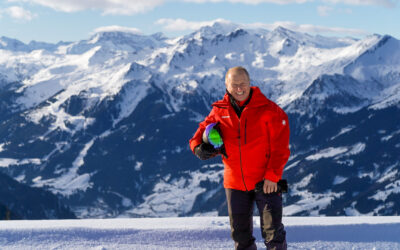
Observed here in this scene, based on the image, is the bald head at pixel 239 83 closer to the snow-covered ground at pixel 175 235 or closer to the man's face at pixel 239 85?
the man's face at pixel 239 85

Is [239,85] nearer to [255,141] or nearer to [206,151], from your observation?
[255,141]

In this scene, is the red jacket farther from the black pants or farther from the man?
the black pants

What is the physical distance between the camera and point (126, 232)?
9.26 m

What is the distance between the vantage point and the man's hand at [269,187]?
7.20 metres

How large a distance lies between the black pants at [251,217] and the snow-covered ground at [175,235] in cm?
143

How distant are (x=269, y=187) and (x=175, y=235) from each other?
2.83 metres

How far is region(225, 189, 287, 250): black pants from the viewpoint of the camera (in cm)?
741

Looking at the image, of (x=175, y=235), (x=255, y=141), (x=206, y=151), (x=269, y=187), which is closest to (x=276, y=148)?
(x=255, y=141)

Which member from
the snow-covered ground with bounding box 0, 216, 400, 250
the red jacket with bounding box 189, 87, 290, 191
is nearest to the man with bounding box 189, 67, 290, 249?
the red jacket with bounding box 189, 87, 290, 191

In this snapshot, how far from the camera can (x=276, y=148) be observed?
23.8ft

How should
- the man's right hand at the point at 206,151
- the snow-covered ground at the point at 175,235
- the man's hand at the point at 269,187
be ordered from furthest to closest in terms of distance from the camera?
the snow-covered ground at the point at 175,235, the man's right hand at the point at 206,151, the man's hand at the point at 269,187

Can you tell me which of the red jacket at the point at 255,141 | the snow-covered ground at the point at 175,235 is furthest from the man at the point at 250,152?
the snow-covered ground at the point at 175,235

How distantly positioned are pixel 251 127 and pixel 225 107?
0.61m

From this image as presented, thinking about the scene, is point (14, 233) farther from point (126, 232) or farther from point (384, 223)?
point (384, 223)
